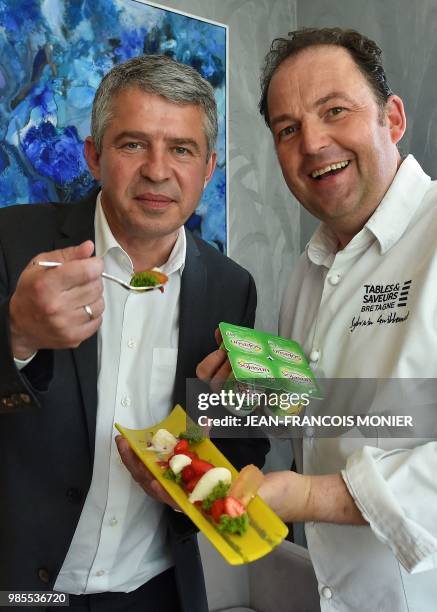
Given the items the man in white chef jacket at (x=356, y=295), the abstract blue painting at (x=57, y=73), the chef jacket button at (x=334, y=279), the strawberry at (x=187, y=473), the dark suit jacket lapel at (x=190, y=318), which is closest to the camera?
the man in white chef jacket at (x=356, y=295)

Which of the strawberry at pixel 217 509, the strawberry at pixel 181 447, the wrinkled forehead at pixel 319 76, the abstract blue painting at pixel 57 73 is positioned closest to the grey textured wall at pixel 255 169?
the abstract blue painting at pixel 57 73

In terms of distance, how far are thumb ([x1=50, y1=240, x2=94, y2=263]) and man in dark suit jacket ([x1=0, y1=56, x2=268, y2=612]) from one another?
9.4 inches

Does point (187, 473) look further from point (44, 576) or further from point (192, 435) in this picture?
point (44, 576)

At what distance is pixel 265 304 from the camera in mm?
3230

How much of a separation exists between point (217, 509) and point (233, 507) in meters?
0.04

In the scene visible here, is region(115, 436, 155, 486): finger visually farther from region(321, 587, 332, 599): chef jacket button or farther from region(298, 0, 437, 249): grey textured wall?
region(298, 0, 437, 249): grey textured wall

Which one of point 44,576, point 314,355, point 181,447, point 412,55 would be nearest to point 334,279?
point 314,355

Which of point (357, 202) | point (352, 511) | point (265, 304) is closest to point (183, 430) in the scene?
point (352, 511)

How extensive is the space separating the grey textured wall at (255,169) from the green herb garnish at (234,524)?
2114 millimetres

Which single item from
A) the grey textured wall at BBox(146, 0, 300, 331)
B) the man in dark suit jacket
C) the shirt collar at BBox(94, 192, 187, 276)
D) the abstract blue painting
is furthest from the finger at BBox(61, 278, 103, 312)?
the grey textured wall at BBox(146, 0, 300, 331)

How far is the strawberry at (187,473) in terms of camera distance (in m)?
1.19

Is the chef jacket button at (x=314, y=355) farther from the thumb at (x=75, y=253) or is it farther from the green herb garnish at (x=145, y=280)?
the thumb at (x=75, y=253)

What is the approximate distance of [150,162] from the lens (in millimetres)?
1476

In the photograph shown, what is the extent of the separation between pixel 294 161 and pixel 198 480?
82 cm
